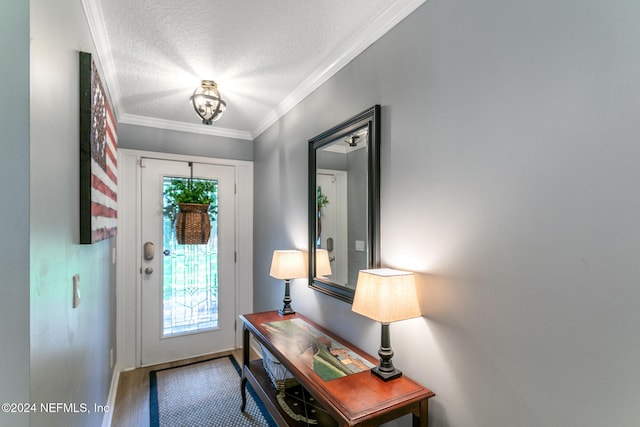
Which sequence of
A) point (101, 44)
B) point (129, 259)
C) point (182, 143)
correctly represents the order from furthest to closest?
point (182, 143) < point (129, 259) < point (101, 44)

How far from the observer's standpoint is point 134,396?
2.50 metres

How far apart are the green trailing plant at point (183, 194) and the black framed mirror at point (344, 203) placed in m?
1.48

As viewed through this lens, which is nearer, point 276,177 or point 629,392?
point 629,392

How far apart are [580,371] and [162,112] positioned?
3.32 metres

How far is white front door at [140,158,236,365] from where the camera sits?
307 cm

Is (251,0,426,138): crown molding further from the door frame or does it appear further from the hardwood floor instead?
the hardwood floor

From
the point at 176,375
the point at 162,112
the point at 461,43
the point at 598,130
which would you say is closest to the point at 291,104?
the point at 162,112

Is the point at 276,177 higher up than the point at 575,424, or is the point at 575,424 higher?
the point at 276,177

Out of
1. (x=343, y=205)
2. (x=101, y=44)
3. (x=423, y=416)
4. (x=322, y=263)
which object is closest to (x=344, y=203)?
(x=343, y=205)

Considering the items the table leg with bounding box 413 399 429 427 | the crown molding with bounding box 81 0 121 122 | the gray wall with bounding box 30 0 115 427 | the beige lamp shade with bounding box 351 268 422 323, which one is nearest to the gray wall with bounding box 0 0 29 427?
the gray wall with bounding box 30 0 115 427

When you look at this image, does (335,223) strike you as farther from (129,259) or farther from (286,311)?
(129,259)

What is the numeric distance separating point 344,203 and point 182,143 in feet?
7.19

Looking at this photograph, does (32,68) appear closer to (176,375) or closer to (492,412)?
(492,412)

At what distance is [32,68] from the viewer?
787 millimetres
